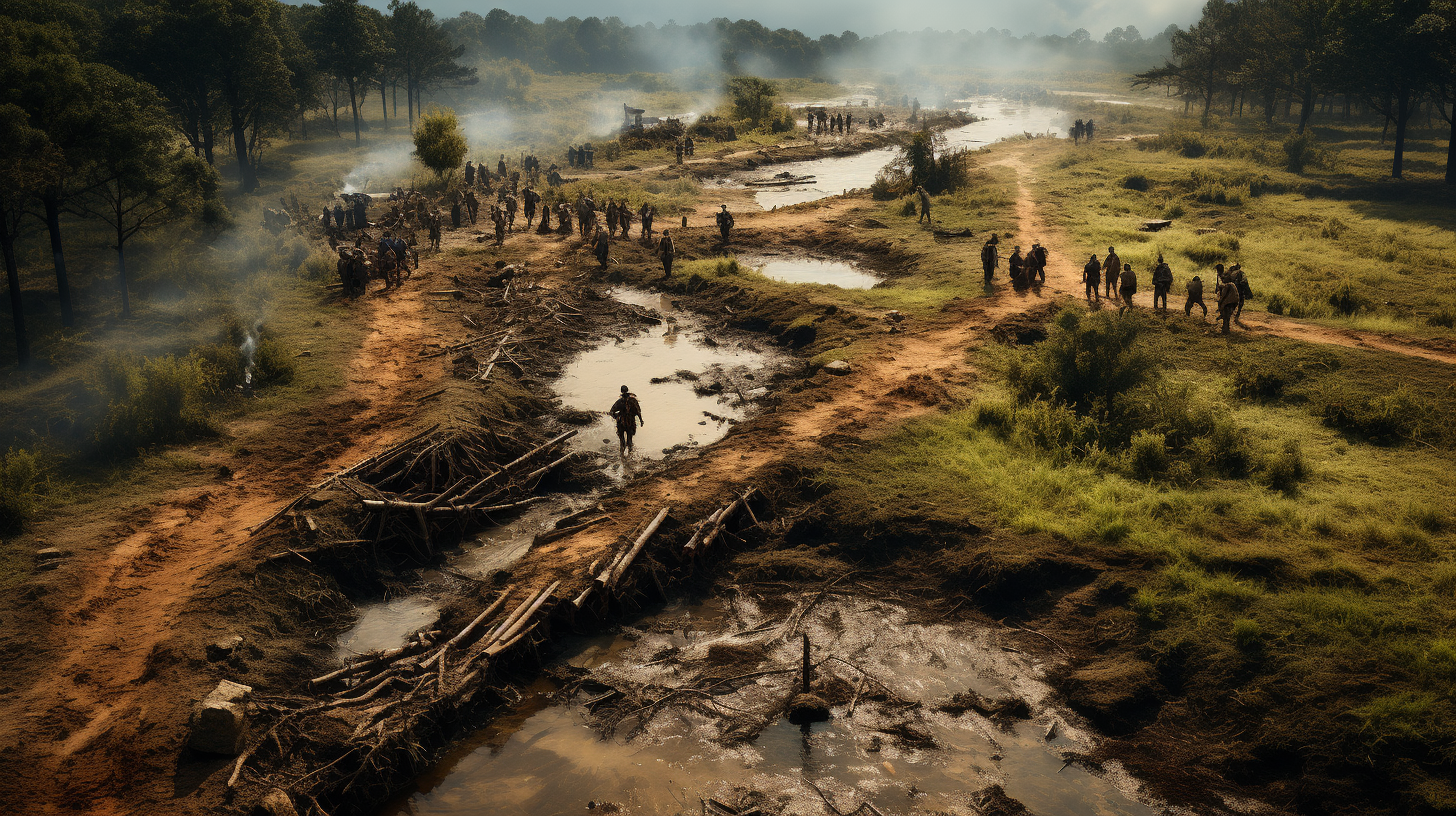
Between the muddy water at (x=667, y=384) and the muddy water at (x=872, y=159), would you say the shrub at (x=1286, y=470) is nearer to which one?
the muddy water at (x=667, y=384)

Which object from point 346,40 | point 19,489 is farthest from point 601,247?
point 346,40

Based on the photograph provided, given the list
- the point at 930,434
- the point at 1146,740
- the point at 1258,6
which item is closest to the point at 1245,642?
the point at 1146,740

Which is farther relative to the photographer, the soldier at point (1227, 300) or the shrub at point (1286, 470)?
the soldier at point (1227, 300)

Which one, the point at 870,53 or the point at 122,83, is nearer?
the point at 122,83

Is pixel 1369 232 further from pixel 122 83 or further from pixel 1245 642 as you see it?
pixel 122 83

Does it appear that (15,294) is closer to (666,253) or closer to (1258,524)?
(666,253)

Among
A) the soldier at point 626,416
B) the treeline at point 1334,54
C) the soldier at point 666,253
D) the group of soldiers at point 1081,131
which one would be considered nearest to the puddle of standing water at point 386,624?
the soldier at point 626,416
